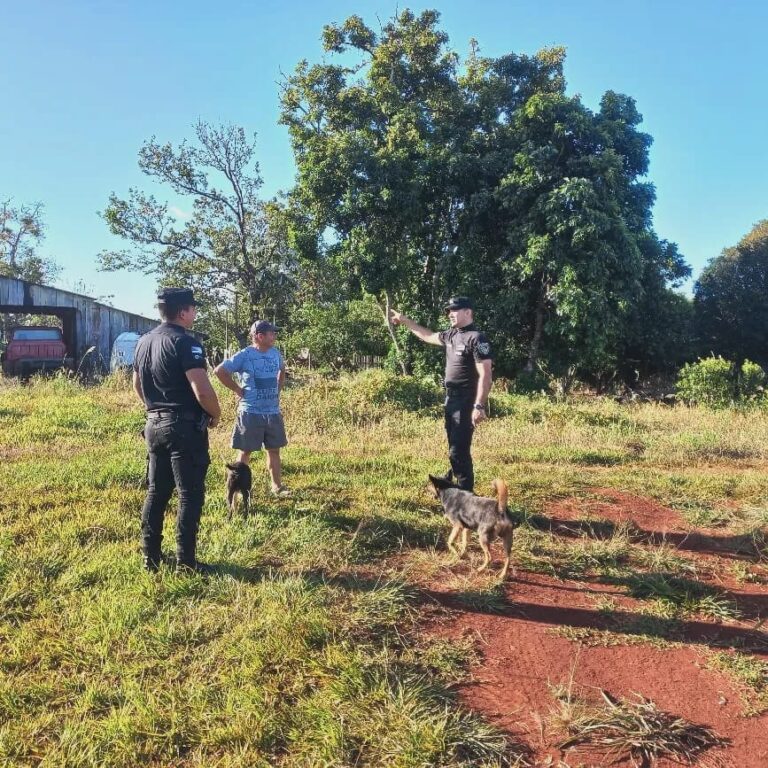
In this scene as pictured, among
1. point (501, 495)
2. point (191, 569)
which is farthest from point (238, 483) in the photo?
point (501, 495)

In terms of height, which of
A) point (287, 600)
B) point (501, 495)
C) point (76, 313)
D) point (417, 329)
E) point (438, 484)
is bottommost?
point (287, 600)

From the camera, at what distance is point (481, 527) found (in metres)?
3.40

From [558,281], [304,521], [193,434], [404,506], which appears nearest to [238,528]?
[304,521]

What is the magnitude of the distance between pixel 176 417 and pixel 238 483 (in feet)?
4.35

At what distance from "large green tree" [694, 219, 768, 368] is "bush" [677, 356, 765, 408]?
21.6 feet

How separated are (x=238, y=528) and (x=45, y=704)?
74.3 inches

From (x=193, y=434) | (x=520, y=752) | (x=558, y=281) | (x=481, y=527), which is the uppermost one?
(x=558, y=281)

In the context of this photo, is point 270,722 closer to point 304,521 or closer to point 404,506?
point 304,521

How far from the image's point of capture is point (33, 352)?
1630 centimetres

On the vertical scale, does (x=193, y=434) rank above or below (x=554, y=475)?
above

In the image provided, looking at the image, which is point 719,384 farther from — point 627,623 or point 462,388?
point 627,623

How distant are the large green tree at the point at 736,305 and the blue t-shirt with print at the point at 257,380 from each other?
18.7 metres

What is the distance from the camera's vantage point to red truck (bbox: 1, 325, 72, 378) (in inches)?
613

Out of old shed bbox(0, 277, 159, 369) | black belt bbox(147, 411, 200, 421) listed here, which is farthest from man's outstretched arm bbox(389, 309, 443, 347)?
old shed bbox(0, 277, 159, 369)
